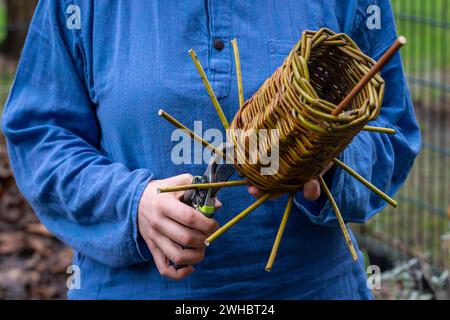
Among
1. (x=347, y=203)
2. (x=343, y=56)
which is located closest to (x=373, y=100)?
(x=343, y=56)

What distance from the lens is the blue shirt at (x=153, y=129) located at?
1.48 metres

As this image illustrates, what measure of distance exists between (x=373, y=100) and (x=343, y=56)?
4.5 inches

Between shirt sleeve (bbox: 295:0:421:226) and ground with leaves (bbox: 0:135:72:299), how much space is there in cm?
188

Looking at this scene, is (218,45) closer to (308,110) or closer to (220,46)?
(220,46)

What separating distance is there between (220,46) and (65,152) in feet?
1.24

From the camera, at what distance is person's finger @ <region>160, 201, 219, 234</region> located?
129 centimetres

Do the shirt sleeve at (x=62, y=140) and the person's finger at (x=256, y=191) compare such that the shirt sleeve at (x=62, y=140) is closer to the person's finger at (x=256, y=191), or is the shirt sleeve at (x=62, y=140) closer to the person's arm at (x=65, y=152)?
the person's arm at (x=65, y=152)

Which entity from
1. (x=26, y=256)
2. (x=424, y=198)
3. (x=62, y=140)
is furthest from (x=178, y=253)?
(x=424, y=198)

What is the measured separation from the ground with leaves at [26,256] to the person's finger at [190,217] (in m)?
1.95

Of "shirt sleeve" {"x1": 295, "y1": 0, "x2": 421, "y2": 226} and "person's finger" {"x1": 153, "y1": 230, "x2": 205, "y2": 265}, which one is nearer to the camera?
"person's finger" {"x1": 153, "y1": 230, "x2": 205, "y2": 265}

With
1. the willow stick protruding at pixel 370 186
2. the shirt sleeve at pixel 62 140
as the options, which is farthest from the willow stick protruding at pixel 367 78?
the shirt sleeve at pixel 62 140

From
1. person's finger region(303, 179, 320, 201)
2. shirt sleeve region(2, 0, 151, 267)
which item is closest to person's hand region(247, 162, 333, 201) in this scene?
person's finger region(303, 179, 320, 201)

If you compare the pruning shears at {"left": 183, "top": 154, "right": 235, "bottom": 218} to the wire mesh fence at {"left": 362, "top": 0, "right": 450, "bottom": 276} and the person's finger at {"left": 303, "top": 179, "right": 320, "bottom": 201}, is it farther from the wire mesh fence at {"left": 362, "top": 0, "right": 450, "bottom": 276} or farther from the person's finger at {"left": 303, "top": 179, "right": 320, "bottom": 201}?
the wire mesh fence at {"left": 362, "top": 0, "right": 450, "bottom": 276}

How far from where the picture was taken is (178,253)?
1336 millimetres
